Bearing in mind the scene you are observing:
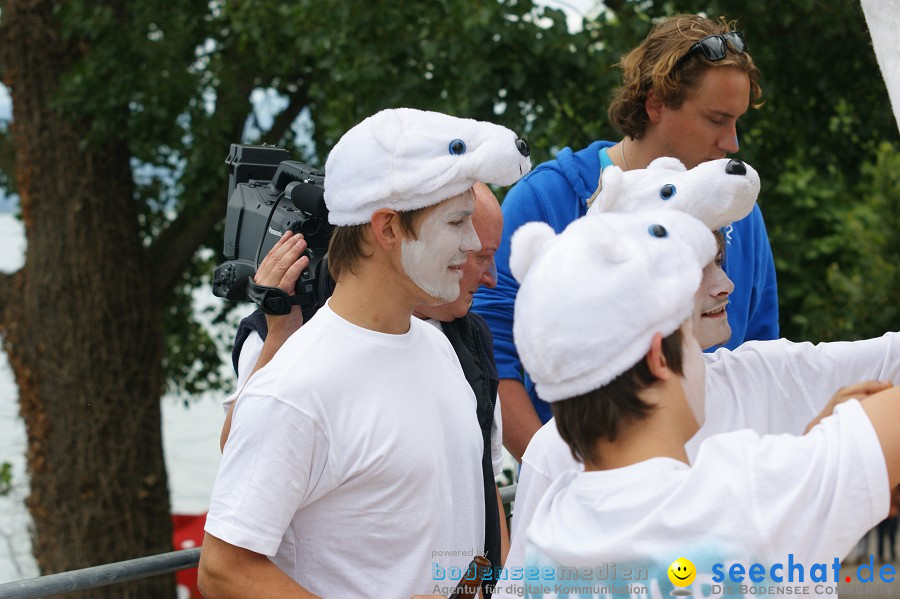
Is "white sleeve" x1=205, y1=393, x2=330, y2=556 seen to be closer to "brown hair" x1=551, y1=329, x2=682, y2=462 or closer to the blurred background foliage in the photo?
"brown hair" x1=551, y1=329, x2=682, y2=462

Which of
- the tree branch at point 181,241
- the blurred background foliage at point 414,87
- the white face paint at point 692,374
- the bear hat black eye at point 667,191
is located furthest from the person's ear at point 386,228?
the tree branch at point 181,241

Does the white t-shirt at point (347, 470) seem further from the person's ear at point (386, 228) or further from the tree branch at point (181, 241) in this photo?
the tree branch at point (181, 241)

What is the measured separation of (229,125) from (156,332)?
54.9 inches

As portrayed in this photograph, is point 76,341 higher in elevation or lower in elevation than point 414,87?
lower

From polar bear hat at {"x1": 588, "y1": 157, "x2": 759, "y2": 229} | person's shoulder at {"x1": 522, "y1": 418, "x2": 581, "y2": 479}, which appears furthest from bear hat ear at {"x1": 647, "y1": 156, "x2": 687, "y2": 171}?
person's shoulder at {"x1": 522, "y1": 418, "x2": 581, "y2": 479}

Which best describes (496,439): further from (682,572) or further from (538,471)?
(682,572)

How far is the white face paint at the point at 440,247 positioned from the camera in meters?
2.13

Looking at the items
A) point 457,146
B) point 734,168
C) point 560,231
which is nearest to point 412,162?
point 457,146

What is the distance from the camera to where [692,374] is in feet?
5.17

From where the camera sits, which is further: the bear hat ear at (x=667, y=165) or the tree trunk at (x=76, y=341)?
the tree trunk at (x=76, y=341)

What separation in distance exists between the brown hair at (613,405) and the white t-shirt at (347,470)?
495 millimetres

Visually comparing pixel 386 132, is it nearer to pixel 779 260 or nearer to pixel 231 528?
pixel 231 528

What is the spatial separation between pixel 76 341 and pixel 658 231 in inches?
239

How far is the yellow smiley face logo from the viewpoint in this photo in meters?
1.46
